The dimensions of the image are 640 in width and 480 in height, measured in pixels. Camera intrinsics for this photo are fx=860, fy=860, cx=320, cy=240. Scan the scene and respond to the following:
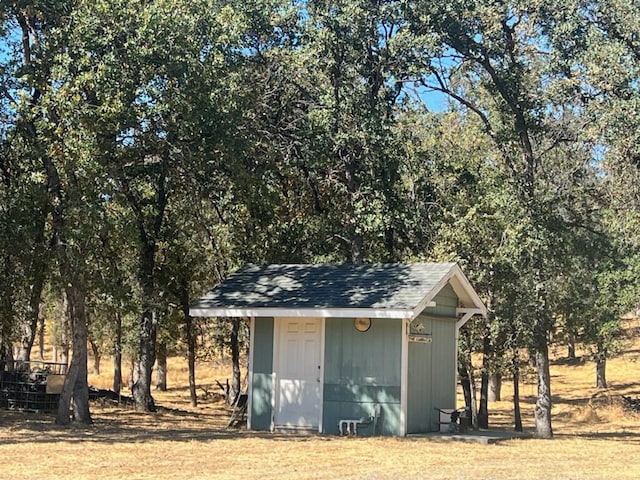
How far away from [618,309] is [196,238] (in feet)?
39.2

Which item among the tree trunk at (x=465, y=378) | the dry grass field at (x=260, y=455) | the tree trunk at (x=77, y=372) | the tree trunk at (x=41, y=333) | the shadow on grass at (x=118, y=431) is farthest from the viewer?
the tree trunk at (x=41, y=333)

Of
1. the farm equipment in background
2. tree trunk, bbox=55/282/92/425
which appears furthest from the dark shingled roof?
the farm equipment in background

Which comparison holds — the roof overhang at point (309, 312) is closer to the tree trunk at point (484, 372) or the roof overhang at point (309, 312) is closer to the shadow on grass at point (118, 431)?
the shadow on grass at point (118, 431)

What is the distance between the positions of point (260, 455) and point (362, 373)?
4064 millimetres

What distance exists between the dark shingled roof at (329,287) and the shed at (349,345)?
2cm

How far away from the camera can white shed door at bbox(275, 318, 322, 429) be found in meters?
16.2

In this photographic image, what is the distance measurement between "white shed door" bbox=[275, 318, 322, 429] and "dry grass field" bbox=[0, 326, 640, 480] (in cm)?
89

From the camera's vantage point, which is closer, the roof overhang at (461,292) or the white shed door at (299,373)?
the roof overhang at (461,292)

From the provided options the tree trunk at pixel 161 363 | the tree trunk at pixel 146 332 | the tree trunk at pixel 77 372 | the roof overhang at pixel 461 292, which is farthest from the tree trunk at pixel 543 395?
the tree trunk at pixel 161 363

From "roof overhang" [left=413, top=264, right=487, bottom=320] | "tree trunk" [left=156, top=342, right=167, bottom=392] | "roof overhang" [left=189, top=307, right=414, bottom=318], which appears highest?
"roof overhang" [left=413, top=264, right=487, bottom=320]

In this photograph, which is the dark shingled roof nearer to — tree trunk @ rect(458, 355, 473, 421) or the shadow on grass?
the shadow on grass

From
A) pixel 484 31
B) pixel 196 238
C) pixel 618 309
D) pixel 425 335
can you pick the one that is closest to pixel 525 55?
pixel 484 31

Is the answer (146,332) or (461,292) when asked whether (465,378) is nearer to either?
(461,292)

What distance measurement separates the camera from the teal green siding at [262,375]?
16516 mm
